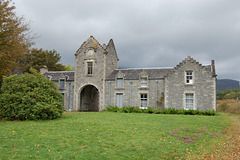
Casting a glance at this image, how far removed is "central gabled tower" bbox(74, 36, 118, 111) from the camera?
2883cm

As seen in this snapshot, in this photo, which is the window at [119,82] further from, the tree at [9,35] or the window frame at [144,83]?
the tree at [9,35]

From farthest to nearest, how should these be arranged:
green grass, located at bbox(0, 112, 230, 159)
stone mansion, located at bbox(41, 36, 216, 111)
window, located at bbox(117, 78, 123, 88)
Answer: window, located at bbox(117, 78, 123, 88) → stone mansion, located at bbox(41, 36, 216, 111) → green grass, located at bbox(0, 112, 230, 159)

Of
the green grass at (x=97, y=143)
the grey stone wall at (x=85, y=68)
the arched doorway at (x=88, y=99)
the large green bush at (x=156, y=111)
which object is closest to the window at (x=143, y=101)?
the large green bush at (x=156, y=111)

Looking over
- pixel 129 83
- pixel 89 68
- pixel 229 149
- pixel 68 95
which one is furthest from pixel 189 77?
pixel 68 95

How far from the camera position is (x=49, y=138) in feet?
33.5

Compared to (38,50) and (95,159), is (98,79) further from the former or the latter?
(38,50)

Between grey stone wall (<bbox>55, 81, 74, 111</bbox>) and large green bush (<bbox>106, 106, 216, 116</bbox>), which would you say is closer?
large green bush (<bbox>106, 106, 216, 116</bbox>)

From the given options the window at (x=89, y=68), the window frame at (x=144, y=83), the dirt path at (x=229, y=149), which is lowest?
the dirt path at (x=229, y=149)

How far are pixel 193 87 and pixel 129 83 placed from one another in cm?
817

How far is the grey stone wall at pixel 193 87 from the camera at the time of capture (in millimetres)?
23750

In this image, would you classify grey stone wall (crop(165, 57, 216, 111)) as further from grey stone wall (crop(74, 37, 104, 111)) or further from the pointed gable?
the pointed gable

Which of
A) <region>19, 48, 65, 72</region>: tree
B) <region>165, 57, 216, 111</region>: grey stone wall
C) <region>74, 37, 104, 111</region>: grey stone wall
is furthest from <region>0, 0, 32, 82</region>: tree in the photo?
<region>19, 48, 65, 72</region>: tree

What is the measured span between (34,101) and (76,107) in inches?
547

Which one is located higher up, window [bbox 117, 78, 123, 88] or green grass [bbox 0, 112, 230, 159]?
window [bbox 117, 78, 123, 88]
